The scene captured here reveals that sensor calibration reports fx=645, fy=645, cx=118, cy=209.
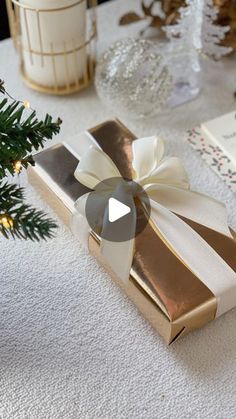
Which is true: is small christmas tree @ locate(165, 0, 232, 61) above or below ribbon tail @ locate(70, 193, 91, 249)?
above

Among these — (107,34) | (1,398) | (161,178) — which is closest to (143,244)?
(161,178)

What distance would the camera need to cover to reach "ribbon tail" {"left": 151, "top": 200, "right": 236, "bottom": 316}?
0.61 m

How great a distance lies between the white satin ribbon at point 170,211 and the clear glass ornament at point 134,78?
120 millimetres

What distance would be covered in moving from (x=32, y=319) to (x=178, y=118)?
36 cm

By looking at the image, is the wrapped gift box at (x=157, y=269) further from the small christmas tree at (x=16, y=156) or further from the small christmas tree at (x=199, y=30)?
the small christmas tree at (x=199, y=30)

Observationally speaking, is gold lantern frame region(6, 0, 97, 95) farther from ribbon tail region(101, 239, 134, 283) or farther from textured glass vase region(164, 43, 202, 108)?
ribbon tail region(101, 239, 134, 283)

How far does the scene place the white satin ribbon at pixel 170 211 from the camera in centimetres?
62

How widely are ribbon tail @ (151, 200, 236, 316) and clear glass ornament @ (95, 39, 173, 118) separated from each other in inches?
8.3

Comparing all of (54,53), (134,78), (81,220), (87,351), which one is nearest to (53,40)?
(54,53)

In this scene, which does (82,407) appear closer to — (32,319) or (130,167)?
(32,319)
